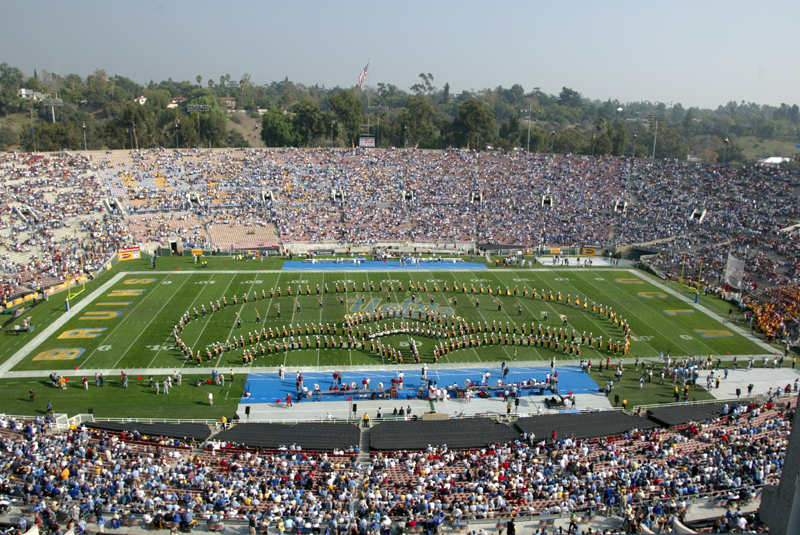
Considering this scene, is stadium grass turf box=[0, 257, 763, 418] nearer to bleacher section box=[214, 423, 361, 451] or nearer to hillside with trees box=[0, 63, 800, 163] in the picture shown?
bleacher section box=[214, 423, 361, 451]

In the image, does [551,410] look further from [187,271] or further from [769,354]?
[187,271]

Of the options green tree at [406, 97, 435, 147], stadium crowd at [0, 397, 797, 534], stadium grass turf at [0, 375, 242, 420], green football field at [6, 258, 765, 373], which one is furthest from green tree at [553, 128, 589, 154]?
stadium grass turf at [0, 375, 242, 420]

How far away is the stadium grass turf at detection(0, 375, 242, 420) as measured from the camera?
23.2 metres

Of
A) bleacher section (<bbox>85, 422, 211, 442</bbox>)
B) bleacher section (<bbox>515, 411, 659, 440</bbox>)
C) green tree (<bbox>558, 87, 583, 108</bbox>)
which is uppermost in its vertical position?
green tree (<bbox>558, 87, 583, 108</bbox>)

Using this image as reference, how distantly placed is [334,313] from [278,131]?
49127 millimetres

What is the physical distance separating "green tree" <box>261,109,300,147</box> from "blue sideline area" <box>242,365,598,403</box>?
2189 inches

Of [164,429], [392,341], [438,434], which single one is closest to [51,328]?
[164,429]

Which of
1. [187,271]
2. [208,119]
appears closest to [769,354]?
[187,271]

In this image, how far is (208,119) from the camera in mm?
77500

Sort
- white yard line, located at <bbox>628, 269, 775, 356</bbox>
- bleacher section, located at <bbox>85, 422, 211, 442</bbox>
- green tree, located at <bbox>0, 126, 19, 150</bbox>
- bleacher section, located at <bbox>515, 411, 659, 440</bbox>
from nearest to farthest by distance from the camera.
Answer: bleacher section, located at <bbox>85, 422, 211, 442</bbox> → bleacher section, located at <bbox>515, 411, 659, 440</bbox> → white yard line, located at <bbox>628, 269, 775, 356</bbox> → green tree, located at <bbox>0, 126, 19, 150</bbox>

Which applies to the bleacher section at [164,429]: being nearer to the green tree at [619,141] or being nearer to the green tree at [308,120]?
the green tree at [308,120]

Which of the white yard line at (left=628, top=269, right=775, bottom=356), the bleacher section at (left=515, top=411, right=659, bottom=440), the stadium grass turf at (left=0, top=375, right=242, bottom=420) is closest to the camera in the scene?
the bleacher section at (left=515, top=411, right=659, bottom=440)

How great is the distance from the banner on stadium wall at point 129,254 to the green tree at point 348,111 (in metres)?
39.1

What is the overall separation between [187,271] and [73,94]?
9294 centimetres
